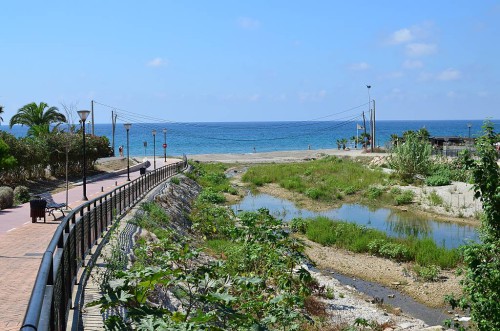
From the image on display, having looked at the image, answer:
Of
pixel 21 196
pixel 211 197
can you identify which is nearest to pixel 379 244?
pixel 21 196

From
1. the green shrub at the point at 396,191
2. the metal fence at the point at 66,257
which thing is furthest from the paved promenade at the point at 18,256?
the green shrub at the point at 396,191

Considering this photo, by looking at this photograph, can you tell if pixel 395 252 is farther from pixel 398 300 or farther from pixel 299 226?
pixel 299 226

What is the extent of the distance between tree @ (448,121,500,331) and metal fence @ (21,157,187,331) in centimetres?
643

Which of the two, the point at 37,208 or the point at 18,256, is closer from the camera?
the point at 18,256

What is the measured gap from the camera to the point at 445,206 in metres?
33.8

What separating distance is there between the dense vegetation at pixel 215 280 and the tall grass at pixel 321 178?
12118mm

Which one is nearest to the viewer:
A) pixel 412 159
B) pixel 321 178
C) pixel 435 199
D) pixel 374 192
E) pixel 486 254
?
pixel 486 254

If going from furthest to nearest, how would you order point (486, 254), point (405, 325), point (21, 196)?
point (21, 196) < point (405, 325) < point (486, 254)

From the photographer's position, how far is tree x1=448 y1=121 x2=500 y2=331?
9734 millimetres

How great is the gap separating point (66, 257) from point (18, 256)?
5.12 metres

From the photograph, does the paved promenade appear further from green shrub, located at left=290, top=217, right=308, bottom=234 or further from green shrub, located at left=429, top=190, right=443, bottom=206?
green shrub, located at left=429, top=190, right=443, bottom=206

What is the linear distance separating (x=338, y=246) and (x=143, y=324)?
18.8 m

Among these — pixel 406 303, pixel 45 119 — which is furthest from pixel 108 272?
pixel 45 119

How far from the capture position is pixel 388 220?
102 feet
